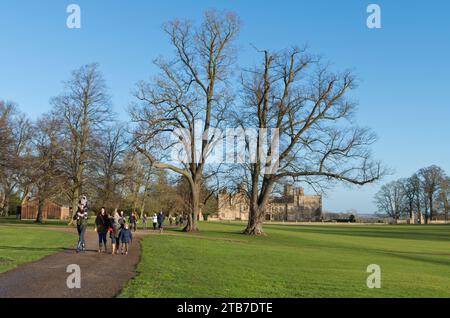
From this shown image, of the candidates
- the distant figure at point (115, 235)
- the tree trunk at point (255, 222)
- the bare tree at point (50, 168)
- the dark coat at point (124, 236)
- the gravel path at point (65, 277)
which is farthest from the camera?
the bare tree at point (50, 168)

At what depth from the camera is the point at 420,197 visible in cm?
11881

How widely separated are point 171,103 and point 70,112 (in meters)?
14.9

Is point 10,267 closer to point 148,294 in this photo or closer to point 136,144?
point 148,294

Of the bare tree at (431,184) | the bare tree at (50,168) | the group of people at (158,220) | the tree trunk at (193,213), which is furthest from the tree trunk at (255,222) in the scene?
the bare tree at (431,184)

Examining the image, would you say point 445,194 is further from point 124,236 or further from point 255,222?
point 124,236

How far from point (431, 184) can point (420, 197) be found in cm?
633

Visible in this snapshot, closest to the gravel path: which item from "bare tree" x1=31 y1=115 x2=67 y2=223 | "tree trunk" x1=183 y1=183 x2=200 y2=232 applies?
"tree trunk" x1=183 y1=183 x2=200 y2=232

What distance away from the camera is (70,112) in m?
51.4

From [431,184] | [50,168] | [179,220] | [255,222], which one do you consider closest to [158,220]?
[255,222]

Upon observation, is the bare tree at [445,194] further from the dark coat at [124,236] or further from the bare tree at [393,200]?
the dark coat at [124,236]

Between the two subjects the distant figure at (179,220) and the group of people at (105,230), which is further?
the distant figure at (179,220)

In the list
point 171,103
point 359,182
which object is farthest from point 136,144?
point 359,182

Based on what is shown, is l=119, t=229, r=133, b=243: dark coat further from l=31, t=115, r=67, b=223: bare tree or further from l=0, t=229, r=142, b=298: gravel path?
l=31, t=115, r=67, b=223: bare tree

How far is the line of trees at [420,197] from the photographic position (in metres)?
113
